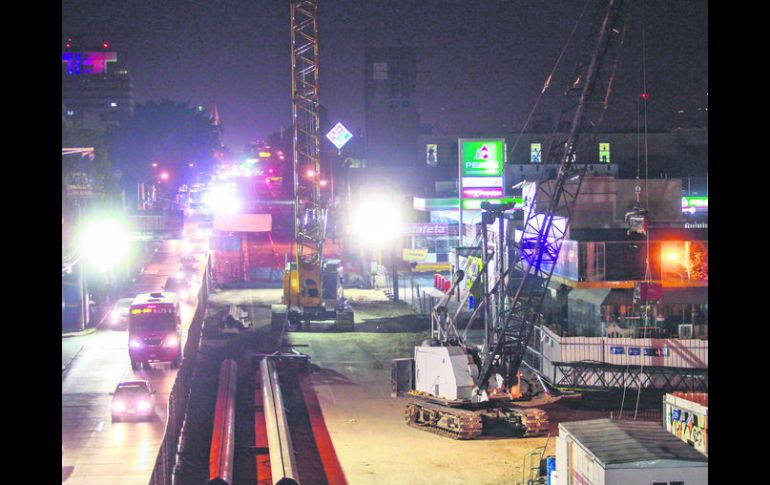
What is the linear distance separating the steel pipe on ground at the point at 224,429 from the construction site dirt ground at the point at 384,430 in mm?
2178

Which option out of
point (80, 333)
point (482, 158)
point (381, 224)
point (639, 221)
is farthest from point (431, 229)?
point (639, 221)

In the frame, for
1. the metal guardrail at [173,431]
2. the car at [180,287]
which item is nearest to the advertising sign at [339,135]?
the car at [180,287]

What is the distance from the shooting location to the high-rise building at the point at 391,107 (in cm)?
9494

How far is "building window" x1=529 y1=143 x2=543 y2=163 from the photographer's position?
86375mm

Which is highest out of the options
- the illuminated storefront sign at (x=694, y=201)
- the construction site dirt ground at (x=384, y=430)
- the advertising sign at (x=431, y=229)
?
the illuminated storefront sign at (x=694, y=201)

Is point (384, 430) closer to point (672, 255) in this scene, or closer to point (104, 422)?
point (104, 422)

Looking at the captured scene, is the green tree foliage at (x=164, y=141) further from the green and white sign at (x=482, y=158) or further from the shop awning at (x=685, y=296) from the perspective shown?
the shop awning at (x=685, y=296)

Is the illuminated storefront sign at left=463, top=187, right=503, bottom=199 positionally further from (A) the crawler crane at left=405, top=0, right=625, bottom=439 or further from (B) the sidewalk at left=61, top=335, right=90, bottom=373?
(B) the sidewalk at left=61, top=335, right=90, bottom=373

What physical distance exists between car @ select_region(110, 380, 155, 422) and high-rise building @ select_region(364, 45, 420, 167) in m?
69.1

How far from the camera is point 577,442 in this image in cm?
1742

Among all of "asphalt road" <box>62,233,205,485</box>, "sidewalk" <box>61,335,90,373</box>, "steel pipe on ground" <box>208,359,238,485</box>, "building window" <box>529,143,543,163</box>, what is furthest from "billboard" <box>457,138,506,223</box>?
"building window" <box>529,143,543,163</box>
